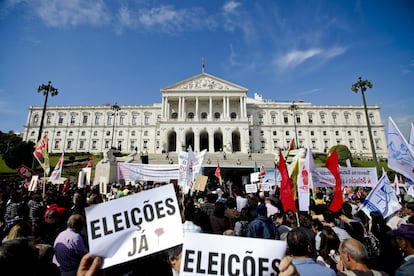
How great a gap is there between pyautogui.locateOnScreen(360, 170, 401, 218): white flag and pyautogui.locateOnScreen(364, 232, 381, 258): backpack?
3.58 ft

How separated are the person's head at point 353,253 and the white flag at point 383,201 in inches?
132

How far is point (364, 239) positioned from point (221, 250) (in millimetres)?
3488

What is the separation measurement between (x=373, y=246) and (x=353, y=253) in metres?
2.22

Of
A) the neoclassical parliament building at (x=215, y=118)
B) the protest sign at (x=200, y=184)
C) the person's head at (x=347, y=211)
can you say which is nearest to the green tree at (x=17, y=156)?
the neoclassical parliament building at (x=215, y=118)

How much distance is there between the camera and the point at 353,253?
2.32 metres

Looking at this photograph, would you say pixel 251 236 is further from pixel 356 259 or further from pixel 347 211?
pixel 347 211

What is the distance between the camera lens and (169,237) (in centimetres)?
217

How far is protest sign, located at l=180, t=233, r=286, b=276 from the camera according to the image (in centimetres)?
206

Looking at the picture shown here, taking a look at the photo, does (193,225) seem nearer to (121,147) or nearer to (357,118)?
(121,147)

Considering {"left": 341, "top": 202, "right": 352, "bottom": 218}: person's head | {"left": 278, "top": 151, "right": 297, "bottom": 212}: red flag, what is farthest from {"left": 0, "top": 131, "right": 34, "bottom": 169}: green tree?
{"left": 341, "top": 202, "right": 352, "bottom": 218}: person's head

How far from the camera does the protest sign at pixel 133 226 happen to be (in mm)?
2074

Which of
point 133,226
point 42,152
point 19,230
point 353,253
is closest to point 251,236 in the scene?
point 353,253

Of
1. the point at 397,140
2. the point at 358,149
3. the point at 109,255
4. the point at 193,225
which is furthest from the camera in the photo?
the point at 358,149

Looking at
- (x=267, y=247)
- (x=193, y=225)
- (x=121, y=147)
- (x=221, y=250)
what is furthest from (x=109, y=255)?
(x=121, y=147)
